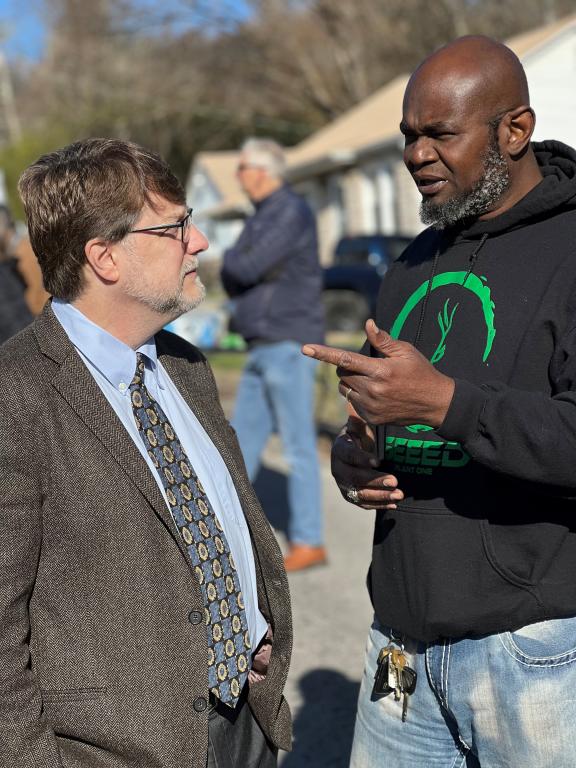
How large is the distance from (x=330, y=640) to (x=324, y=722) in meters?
0.83

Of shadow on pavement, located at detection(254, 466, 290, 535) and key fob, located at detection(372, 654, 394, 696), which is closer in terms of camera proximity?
key fob, located at detection(372, 654, 394, 696)

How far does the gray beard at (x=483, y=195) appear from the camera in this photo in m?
2.21

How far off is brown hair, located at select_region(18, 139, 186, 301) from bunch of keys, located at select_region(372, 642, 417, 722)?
114cm

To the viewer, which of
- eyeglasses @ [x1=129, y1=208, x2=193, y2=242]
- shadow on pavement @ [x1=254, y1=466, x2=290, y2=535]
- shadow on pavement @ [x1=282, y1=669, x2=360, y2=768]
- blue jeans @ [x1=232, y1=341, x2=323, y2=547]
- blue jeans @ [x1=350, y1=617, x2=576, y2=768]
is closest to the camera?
blue jeans @ [x1=350, y1=617, x2=576, y2=768]

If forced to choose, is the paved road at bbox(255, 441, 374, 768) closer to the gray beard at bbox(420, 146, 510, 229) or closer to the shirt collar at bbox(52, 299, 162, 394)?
the shirt collar at bbox(52, 299, 162, 394)

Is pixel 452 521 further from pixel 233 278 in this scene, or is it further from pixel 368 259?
pixel 368 259

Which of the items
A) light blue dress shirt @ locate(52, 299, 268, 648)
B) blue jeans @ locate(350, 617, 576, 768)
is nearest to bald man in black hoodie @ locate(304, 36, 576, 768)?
blue jeans @ locate(350, 617, 576, 768)

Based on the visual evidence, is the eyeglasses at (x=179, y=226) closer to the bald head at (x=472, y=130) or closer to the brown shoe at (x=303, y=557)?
the bald head at (x=472, y=130)

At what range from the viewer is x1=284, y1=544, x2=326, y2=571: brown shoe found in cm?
597

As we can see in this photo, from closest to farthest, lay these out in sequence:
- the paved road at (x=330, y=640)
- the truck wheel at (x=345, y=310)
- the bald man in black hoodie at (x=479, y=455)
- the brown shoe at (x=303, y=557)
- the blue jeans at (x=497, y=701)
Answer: the bald man in black hoodie at (x=479, y=455) < the blue jeans at (x=497, y=701) < the paved road at (x=330, y=640) < the brown shoe at (x=303, y=557) < the truck wheel at (x=345, y=310)

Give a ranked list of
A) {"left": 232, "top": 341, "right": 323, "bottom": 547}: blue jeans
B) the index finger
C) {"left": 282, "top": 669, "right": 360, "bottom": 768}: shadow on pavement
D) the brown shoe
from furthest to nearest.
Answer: the brown shoe
{"left": 232, "top": 341, "right": 323, "bottom": 547}: blue jeans
{"left": 282, "top": 669, "right": 360, "bottom": 768}: shadow on pavement
the index finger

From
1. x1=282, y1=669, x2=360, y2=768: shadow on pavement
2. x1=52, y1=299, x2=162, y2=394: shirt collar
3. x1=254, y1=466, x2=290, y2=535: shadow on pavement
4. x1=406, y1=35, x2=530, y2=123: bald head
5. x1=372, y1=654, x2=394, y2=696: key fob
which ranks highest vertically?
x1=406, y1=35, x2=530, y2=123: bald head

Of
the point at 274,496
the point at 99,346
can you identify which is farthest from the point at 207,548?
the point at 274,496

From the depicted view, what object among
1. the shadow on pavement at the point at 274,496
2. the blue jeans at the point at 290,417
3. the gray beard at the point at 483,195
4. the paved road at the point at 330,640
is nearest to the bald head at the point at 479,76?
the gray beard at the point at 483,195
